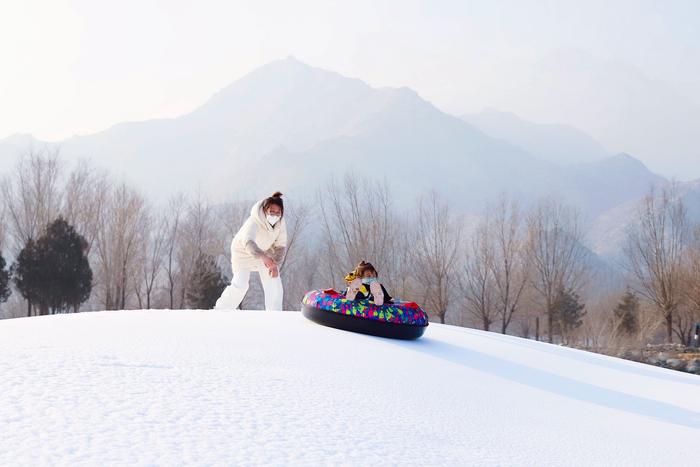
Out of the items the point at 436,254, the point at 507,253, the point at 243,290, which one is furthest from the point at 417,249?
the point at 243,290

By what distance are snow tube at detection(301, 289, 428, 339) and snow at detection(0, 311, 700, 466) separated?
0.57 feet

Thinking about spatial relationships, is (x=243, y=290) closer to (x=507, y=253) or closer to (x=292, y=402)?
(x=292, y=402)

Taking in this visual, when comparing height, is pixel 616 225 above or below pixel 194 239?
above

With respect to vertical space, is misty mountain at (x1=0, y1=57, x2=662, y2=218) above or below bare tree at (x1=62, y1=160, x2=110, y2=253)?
above

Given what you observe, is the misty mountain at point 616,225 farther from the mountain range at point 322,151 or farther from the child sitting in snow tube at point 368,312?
the child sitting in snow tube at point 368,312

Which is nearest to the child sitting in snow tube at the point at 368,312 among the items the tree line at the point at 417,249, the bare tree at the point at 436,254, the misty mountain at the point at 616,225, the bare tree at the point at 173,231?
the tree line at the point at 417,249

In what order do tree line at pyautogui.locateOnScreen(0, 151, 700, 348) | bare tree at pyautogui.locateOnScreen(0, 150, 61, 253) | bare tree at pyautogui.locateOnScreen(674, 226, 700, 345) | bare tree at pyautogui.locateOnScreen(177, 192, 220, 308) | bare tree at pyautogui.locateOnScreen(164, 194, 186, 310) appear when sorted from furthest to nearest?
1. bare tree at pyautogui.locateOnScreen(164, 194, 186, 310)
2. bare tree at pyautogui.locateOnScreen(177, 192, 220, 308)
3. bare tree at pyautogui.locateOnScreen(674, 226, 700, 345)
4. tree line at pyautogui.locateOnScreen(0, 151, 700, 348)
5. bare tree at pyautogui.locateOnScreen(0, 150, 61, 253)

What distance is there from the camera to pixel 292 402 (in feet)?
7.55

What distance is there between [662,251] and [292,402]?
74.3ft

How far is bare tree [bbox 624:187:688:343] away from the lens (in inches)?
831

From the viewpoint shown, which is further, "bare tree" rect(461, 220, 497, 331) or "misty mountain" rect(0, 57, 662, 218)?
"misty mountain" rect(0, 57, 662, 218)

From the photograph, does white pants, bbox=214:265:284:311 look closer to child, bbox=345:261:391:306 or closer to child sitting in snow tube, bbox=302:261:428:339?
child sitting in snow tube, bbox=302:261:428:339

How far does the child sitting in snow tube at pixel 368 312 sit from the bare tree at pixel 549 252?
17.3 metres

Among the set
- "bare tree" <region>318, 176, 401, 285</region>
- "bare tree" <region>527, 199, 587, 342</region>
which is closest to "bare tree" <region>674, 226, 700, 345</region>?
"bare tree" <region>527, 199, 587, 342</region>
